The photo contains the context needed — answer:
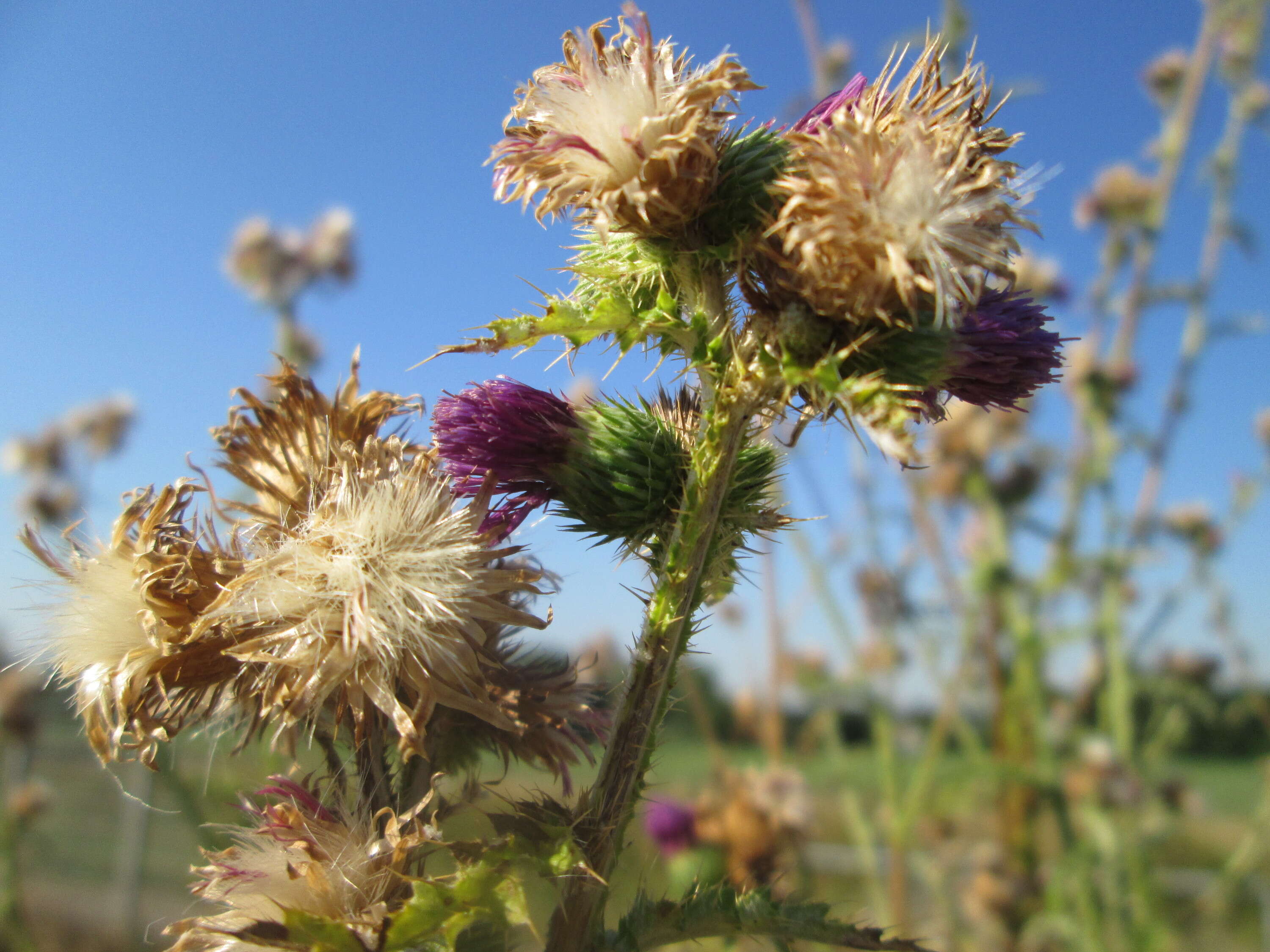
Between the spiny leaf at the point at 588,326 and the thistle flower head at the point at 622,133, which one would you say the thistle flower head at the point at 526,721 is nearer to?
the spiny leaf at the point at 588,326

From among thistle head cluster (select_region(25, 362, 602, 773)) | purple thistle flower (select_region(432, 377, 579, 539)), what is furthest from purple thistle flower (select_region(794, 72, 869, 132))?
thistle head cluster (select_region(25, 362, 602, 773))

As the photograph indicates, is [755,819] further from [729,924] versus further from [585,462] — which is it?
[585,462]

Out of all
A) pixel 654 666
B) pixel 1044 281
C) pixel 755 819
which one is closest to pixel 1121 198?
pixel 1044 281

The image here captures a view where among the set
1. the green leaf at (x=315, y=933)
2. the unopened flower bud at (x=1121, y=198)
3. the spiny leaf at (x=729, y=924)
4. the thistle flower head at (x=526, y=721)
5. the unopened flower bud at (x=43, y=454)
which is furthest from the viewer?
the unopened flower bud at (x=43, y=454)

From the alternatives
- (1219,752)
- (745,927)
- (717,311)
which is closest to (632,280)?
(717,311)

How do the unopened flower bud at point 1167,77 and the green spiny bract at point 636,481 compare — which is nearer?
the green spiny bract at point 636,481

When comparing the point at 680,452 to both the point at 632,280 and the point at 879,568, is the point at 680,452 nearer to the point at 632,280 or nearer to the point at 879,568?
the point at 632,280

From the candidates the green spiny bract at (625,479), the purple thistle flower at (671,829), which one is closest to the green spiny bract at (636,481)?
the green spiny bract at (625,479)
